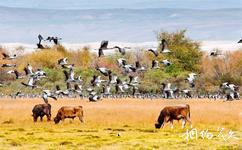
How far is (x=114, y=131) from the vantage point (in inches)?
1567

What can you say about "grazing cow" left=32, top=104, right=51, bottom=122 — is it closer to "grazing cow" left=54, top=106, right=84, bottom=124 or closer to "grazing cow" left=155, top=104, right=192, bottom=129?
"grazing cow" left=54, top=106, right=84, bottom=124

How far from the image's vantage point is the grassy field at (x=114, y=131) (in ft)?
109

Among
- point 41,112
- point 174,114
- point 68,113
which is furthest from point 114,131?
point 41,112

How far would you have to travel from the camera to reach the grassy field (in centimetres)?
3338

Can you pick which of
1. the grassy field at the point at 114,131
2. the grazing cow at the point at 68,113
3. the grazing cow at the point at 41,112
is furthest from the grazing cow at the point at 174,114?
the grazing cow at the point at 41,112

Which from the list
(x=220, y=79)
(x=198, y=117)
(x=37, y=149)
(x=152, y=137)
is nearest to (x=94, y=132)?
(x=152, y=137)

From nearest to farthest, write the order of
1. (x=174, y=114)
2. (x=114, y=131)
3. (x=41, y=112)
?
(x=114, y=131) → (x=174, y=114) → (x=41, y=112)

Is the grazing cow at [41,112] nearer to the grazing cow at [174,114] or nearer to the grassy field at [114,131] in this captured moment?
the grassy field at [114,131]

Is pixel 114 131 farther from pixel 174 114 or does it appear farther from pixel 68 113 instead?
pixel 68 113

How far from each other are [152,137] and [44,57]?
282 feet

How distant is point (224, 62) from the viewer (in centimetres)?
13025

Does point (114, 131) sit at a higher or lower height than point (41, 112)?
lower

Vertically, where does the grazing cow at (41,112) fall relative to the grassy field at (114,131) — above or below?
above

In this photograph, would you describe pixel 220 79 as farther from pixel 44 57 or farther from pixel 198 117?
pixel 198 117
